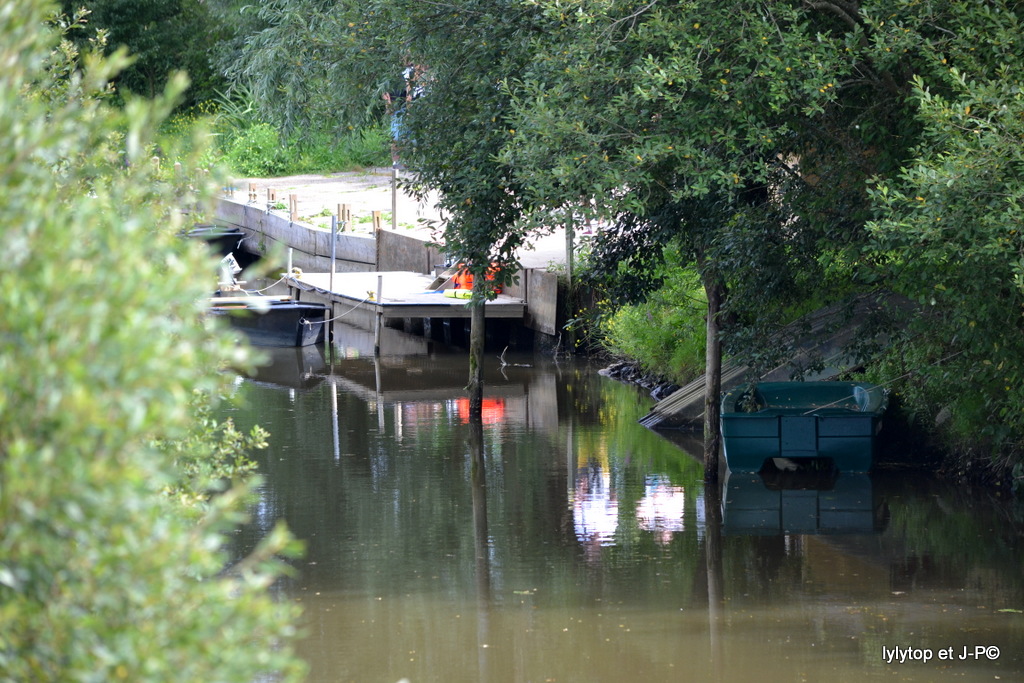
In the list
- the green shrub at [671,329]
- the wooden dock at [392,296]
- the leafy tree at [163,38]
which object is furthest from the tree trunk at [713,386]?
the leafy tree at [163,38]

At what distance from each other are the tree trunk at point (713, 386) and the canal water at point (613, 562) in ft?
1.00

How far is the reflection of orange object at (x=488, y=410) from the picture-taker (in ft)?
51.2

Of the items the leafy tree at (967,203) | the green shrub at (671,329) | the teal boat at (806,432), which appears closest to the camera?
the leafy tree at (967,203)

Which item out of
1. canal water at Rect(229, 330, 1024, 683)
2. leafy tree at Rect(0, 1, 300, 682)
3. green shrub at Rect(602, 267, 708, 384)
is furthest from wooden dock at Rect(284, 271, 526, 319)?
leafy tree at Rect(0, 1, 300, 682)

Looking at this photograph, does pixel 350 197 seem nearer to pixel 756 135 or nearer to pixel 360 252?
pixel 360 252

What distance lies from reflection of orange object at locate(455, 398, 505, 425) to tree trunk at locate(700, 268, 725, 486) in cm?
384

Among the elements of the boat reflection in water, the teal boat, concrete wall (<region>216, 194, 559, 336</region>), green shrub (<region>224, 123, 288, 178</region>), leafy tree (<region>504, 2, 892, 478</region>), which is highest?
green shrub (<region>224, 123, 288, 178</region>)

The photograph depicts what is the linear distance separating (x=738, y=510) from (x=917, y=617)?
3.17m

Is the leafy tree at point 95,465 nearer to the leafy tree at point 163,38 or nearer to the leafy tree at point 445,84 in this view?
the leafy tree at point 445,84

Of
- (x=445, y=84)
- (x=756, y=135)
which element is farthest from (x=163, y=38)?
(x=756, y=135)

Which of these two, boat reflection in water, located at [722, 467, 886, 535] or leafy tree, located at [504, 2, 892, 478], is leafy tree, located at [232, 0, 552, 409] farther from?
boat reflection in water, located at [722, 467, 886, 535]

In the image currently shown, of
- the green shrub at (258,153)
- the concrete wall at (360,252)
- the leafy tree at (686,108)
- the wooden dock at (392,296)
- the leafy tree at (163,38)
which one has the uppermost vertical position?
the leafy tree at (163,38)

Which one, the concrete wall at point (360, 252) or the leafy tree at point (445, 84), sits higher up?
the leafy tree at point (445, 84)

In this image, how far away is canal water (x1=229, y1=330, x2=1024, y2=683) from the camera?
742 cm
